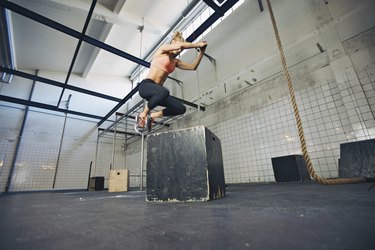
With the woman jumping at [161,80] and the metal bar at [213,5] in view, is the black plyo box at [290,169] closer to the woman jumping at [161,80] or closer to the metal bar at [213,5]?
the woman jumping at [161,80]

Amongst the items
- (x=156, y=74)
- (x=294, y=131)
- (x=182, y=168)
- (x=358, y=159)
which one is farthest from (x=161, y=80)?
(x=294, y=131)

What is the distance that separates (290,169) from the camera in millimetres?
2627

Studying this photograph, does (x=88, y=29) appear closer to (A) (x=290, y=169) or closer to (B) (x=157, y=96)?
(B) (x=157, y=96)

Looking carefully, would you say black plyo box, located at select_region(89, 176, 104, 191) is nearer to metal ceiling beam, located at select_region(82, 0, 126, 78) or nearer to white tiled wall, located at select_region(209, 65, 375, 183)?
white tiled wall, located at select_region(209, 65, 375, 183)

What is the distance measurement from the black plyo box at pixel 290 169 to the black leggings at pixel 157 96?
6.25 ft

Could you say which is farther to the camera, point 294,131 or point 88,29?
point 88,29

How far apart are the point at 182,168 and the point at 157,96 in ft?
2.63

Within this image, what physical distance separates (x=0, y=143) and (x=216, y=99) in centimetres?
605

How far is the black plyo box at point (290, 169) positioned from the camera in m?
2.54

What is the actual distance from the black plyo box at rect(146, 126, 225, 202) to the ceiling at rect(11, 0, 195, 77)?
4474mm

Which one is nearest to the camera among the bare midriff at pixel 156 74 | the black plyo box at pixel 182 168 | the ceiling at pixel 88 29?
the black plyo box at pixel 182 168

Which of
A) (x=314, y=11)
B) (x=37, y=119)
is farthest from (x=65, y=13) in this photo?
(x=314, y=11)

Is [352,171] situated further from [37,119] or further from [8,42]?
[37,119]

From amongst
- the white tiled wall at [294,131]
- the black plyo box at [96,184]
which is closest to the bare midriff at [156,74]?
the white tiled wall at [294,131]
